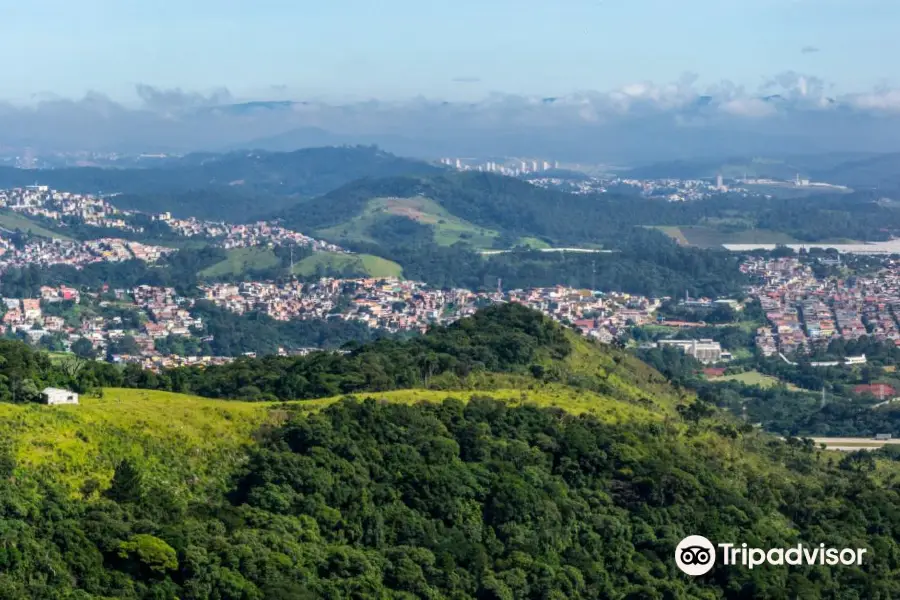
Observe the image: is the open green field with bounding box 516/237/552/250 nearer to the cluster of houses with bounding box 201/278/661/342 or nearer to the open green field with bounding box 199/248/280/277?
the open green field with bounding box 199/248/280/277

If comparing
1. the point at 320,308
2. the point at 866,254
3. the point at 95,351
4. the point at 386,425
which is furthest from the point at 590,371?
the point at 866,254

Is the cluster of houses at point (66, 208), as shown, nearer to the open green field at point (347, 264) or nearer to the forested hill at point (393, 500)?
the open green field at point (347, 264)

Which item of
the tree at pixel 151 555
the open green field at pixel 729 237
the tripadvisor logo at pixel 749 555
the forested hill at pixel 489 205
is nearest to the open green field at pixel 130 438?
the tree at pixel 151 555

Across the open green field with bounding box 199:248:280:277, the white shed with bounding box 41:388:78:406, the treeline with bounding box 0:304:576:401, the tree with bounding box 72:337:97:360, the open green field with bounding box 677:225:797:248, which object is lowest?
the open green field with bounding box 677:225:797:248

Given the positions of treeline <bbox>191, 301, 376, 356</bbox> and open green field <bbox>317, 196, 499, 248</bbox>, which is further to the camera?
open green field <bbox>317, 196, 499, 248</bbox>

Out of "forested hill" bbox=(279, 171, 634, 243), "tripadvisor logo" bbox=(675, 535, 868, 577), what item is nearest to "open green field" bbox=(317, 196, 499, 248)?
"forested hill" bbox=(279, 171, 634, 243)
